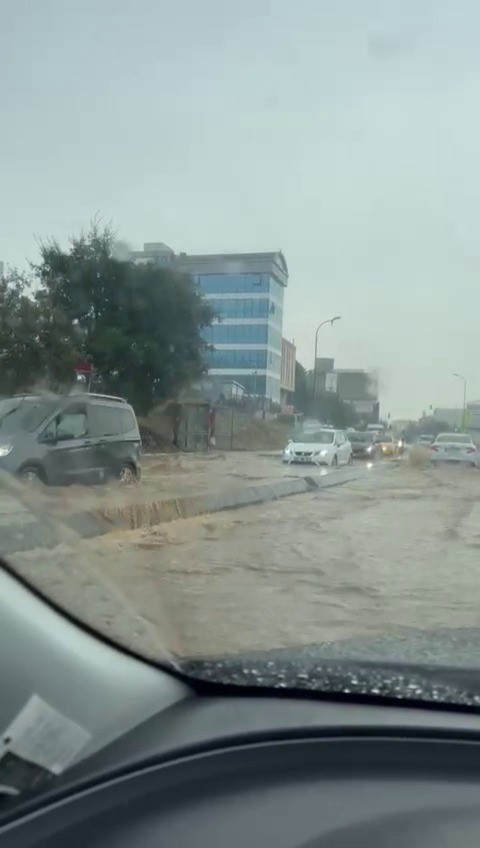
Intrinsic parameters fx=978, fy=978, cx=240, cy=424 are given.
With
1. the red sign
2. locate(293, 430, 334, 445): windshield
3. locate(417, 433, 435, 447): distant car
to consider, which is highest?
the red sign

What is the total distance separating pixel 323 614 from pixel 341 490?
601 cm

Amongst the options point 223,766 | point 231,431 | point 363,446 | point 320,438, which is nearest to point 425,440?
point 231,431

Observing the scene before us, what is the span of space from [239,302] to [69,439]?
4.07 m

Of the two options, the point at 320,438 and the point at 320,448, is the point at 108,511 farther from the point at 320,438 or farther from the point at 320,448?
the point at 320,438

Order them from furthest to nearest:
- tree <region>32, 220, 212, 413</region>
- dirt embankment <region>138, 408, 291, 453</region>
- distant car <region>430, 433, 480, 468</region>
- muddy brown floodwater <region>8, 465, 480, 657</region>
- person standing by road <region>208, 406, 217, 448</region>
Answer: distant car <region>430, 433, 480, 468</region>
dirt embankment <region>138, 408, 291, 453</region>
person standing by road <region>208, 406, 217, 448</region>
tree <region>32, 220, 212, 413</region>
muddy brown floodwater <region>8, 465, 480, 657</region>

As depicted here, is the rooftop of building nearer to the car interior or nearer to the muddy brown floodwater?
the muddy brown floodwater

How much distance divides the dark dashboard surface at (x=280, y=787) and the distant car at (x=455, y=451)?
11.1 meters

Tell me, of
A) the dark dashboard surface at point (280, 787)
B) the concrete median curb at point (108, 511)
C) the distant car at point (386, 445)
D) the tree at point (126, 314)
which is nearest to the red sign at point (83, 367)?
the tree at point (126, 314)

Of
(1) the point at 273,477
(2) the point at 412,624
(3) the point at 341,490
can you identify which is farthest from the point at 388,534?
(1) the point at 273,477

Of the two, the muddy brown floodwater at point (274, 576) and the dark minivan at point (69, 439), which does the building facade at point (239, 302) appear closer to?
the muddy brown floodwater at point (274, 576)

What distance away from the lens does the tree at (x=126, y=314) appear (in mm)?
6629

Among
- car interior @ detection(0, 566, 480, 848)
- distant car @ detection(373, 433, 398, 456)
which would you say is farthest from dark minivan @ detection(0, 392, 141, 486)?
distant car @ detection(373, 433, 398, 456)

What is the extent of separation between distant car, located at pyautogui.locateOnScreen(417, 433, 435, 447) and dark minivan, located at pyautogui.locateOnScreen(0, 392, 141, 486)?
142 inches

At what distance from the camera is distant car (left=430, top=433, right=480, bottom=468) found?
1321cm
